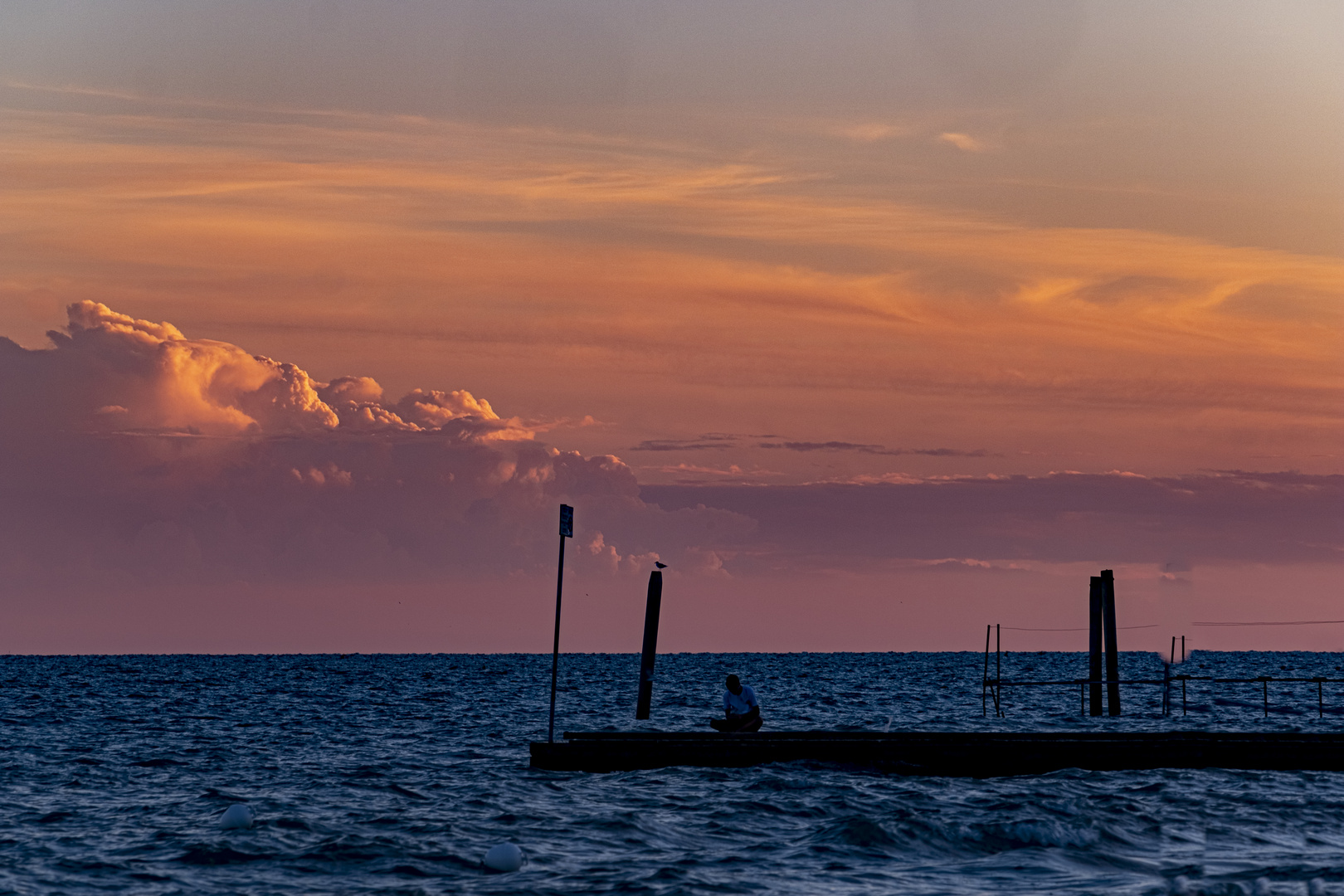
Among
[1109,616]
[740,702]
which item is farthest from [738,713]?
[1109,616]

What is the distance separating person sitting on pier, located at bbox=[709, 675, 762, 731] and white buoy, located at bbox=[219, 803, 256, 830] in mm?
9032

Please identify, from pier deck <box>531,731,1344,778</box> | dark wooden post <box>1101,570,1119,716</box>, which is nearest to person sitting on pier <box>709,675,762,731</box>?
pier deck <box>531,731,1344,778</box>

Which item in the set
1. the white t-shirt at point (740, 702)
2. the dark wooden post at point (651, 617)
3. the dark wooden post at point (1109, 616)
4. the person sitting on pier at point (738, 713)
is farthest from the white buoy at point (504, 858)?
the dark wooden post at point (1109, 616)

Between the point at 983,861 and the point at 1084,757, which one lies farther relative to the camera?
the point at 1084,757

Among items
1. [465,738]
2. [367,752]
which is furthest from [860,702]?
[367,752]

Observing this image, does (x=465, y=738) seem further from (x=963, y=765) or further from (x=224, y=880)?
(x=224, y=880)

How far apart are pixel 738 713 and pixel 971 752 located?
15.5 feet

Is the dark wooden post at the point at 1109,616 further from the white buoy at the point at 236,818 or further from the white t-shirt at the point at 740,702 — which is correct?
the white buoy at the point at 236,818

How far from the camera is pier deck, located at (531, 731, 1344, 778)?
23.5 m

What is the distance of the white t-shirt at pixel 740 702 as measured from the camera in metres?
27.1

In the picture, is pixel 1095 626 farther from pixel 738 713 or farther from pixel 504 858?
pixel 504 858

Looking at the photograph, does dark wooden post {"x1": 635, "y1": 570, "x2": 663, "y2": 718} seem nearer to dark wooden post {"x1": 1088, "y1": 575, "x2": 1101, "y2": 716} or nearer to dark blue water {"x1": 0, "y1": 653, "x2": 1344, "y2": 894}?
dark blue water {"x1": 0, "y1": 653, "x2": 1344, "y2": 894}

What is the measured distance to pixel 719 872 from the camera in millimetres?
16609

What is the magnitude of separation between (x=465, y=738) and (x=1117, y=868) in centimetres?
2141
